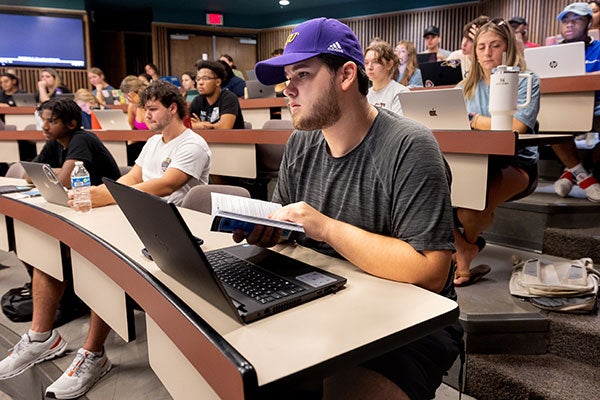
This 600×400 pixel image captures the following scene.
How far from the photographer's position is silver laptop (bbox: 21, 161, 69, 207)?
6.27ft

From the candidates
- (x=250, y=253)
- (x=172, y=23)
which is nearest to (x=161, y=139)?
(x=250, y=253)

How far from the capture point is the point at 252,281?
99 cm

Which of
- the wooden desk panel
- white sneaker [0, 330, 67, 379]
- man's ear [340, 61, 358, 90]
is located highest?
man's ear [340, 61, 358, 90]

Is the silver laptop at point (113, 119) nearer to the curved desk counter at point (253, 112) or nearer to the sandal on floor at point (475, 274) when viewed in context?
the curved desk counter at point (253, 112)

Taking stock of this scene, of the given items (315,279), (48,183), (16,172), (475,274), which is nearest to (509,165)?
(475,274)

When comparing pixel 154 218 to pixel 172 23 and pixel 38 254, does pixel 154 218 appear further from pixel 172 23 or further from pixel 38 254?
pixel 172 23

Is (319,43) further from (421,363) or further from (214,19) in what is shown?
(214,19)

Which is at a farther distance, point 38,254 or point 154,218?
point 38,254

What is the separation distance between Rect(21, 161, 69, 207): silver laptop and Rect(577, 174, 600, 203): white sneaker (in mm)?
2566

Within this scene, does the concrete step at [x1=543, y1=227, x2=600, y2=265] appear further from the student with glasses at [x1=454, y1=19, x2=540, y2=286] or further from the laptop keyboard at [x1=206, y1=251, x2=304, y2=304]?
the laptop keyboard at [x1=206, y1=251, x2=304, y2=304]

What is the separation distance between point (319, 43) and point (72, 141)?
6.21 ft

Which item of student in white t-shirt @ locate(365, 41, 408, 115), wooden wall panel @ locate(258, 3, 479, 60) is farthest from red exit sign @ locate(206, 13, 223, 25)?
student in white t-shirt @ locate(365, 41, 408, 115)

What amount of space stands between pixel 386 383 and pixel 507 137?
3.45 feet

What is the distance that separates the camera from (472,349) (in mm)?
1742
